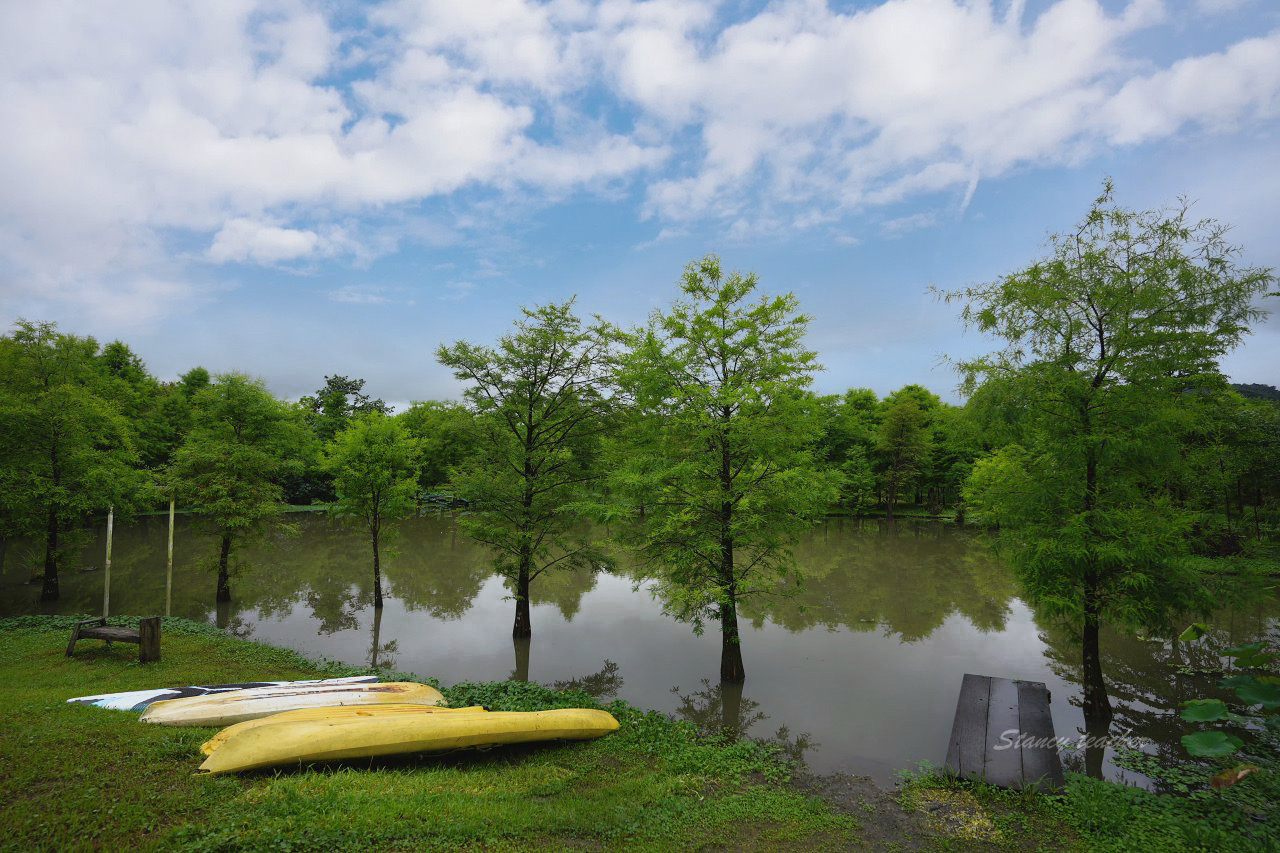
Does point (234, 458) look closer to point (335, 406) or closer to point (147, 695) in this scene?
point (147, 695)

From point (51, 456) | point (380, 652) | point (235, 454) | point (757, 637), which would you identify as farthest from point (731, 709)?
point (51, 456)

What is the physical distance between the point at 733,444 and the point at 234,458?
17750mm

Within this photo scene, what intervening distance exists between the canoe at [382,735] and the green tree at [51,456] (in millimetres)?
18116

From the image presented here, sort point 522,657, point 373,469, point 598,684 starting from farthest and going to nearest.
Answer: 1. point 373,469
2. point 522,657
3. point 598,684

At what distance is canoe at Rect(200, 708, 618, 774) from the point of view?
20.8 feet

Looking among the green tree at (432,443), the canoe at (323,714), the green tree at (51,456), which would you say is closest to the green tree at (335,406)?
the green tree at (432,443)

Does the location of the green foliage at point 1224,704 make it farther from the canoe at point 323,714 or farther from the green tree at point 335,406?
the green tree at point 335,406

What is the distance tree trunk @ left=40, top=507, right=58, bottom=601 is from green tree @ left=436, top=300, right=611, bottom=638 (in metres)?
16.2

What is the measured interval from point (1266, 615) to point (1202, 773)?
60.4 feet

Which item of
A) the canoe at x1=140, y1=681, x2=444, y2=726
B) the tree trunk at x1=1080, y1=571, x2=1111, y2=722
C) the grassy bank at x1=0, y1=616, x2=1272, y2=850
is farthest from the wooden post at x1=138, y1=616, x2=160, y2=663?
the tree trunk at x1=1080, y1=571, x2=1111, y2=722

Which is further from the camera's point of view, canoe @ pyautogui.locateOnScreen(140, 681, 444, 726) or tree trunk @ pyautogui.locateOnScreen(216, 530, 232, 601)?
tree trunk @ pyautogui.locateOnScreen(216, 530, 232, 601)

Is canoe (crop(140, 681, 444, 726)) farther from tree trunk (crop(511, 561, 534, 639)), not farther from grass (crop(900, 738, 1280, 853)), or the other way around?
grass (crop(900, 738, 1280, 853))

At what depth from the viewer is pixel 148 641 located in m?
12.8

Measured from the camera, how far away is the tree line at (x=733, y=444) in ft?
33.1
